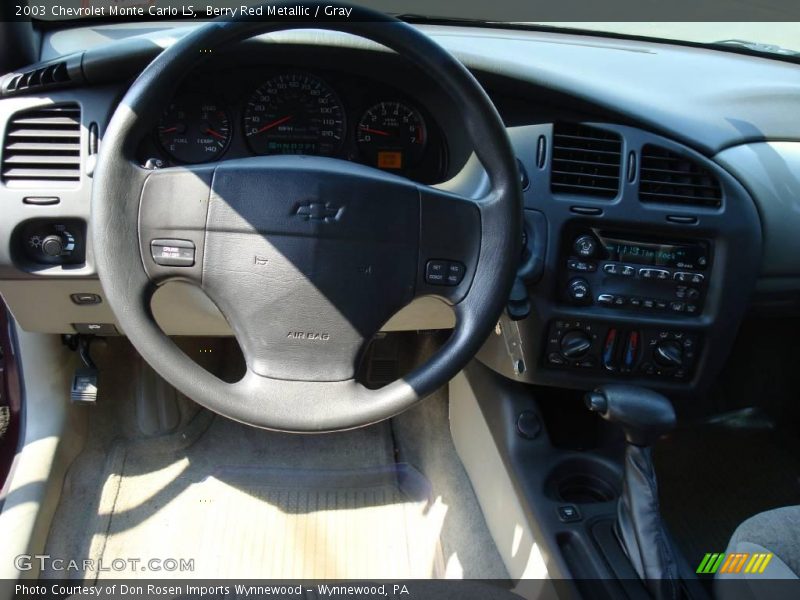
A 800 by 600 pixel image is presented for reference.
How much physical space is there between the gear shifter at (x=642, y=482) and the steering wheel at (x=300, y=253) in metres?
0.43

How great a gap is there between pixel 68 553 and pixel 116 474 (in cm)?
29

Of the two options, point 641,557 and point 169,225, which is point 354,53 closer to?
point 169,225

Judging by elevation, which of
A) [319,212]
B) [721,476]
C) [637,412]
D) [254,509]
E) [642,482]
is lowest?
[254,509]

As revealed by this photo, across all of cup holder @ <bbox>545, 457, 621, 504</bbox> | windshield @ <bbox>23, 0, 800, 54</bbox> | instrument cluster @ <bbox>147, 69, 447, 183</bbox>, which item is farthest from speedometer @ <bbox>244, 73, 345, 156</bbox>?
cup holder @ <bbox>545, 457, 621, 504</bbox>

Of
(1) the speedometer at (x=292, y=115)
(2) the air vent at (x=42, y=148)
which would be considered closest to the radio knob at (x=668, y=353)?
(1) the speedometer at (x=292, y=115)

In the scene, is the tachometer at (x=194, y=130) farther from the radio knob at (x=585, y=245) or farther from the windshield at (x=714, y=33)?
the windshield at (x=714, y=33)

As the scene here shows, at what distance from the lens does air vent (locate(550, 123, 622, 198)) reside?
5.31 ft

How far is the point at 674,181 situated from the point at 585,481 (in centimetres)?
78

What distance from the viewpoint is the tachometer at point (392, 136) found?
5.26ft

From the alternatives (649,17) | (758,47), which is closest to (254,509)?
(649,17)

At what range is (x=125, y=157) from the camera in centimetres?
119

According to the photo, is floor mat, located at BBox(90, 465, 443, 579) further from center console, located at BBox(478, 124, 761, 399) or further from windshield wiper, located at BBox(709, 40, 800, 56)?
windshield wiper, located at BBox(709, 40, 800, 56)

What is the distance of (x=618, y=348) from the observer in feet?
5.68

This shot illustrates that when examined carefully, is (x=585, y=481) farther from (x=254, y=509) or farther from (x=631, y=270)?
(x=254, y=509)
